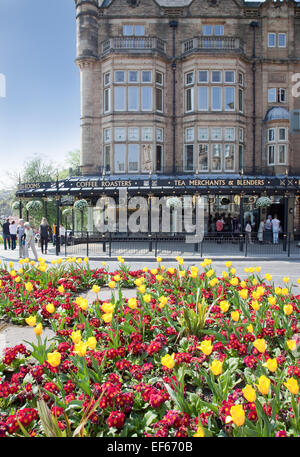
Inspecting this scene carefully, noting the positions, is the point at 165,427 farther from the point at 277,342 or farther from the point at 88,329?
the point at 277,342

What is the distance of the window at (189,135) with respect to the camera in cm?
2528

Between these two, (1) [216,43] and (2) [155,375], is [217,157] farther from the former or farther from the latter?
(2) [155,375]

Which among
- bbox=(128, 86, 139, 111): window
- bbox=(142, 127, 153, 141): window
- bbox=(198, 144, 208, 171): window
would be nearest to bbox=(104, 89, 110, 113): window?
bbox=(128, 86, 139, 111): window

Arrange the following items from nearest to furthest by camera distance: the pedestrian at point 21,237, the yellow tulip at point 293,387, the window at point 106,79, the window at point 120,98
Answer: the yellow tulip at point 293,387, the pedestrian at point 21,237, the window at point 120,98, the window at point 106,79

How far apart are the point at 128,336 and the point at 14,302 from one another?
2.58 meters

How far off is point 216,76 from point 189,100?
258 cm

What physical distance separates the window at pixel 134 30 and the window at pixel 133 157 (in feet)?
28.4

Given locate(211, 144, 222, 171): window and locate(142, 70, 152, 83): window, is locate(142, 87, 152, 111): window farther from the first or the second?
locate(211, 144, 222, 171): window

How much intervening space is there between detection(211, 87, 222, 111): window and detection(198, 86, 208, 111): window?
0.45 metres

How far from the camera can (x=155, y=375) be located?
12.3ft

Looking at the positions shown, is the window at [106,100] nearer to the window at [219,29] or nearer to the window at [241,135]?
the window at [219,29]

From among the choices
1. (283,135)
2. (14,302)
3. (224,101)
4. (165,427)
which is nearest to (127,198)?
(224,101)

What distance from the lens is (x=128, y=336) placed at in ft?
14.9

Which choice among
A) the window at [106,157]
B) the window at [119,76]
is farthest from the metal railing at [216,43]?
the window at [106,157]
